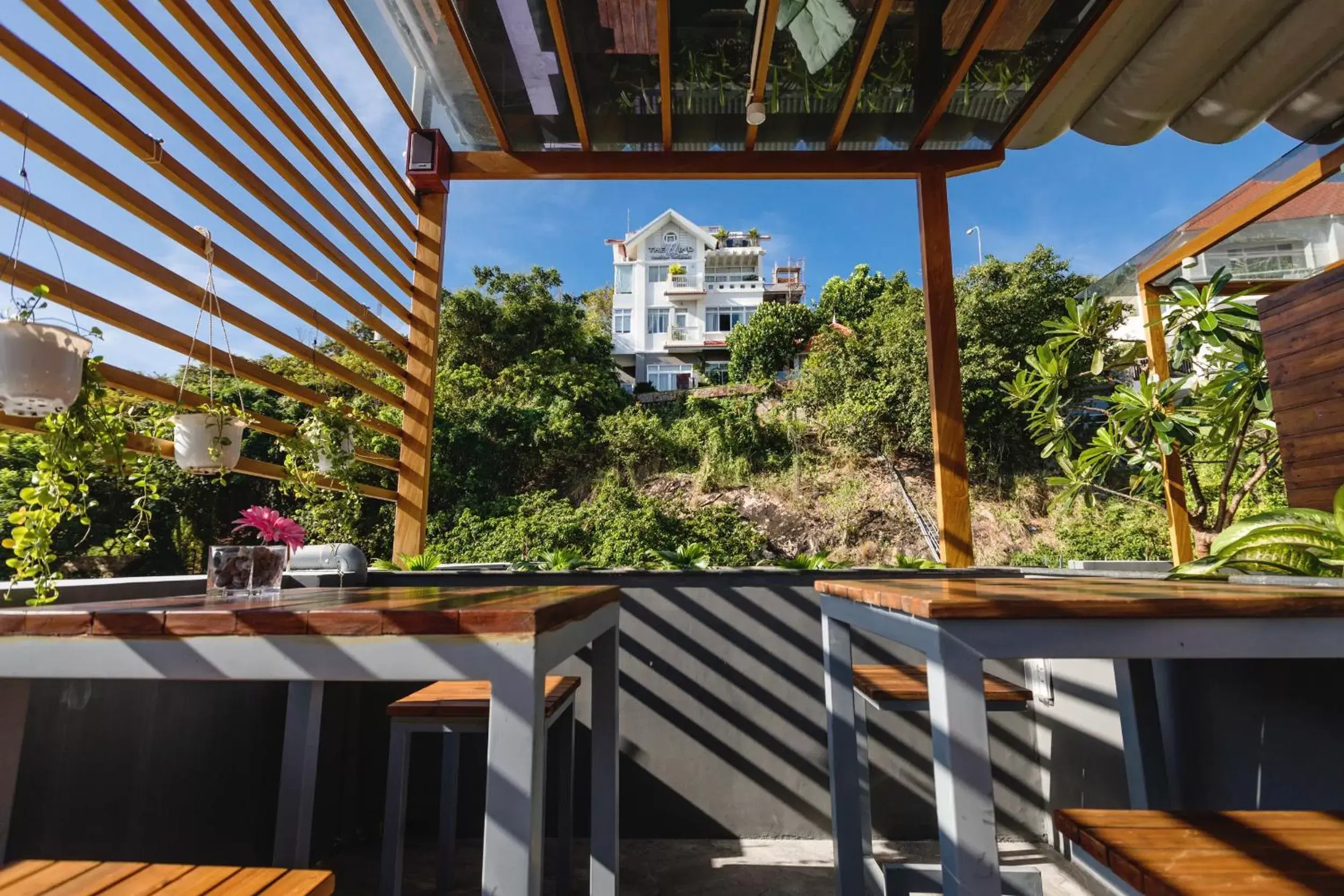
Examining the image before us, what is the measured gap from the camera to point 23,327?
0.95 metres

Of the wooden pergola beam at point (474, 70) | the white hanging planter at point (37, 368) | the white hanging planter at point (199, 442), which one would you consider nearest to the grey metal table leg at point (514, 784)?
the white hanging planter at point (37, 368)

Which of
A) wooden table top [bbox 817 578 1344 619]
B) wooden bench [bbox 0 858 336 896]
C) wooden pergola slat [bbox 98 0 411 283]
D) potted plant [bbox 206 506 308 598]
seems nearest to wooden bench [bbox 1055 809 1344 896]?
wooden table top [bbox 817 578 1344 619]

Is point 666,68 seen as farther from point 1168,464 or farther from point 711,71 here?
point 1168,464

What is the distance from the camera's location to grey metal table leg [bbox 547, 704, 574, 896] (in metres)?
1.83

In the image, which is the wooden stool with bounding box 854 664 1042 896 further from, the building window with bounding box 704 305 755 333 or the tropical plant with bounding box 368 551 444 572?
the building window with bounding box 704 305 755 333

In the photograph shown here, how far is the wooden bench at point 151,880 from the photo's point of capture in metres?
0.78

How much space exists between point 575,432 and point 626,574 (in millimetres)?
8431

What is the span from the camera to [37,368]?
948 mm

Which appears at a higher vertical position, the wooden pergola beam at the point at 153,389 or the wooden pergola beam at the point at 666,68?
the wooden pergola beam at the point at 666,68

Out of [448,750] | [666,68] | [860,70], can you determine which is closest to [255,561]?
[448,750]

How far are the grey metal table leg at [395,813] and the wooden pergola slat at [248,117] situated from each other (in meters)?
1.80

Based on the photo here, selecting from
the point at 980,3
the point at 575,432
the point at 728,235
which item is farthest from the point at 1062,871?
the point at 728,235

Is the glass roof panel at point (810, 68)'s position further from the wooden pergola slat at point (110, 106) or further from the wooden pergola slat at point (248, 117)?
the wooden pergola slat at point (110, 106)

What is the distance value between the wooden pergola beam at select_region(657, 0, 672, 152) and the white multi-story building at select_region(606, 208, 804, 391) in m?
18.0
